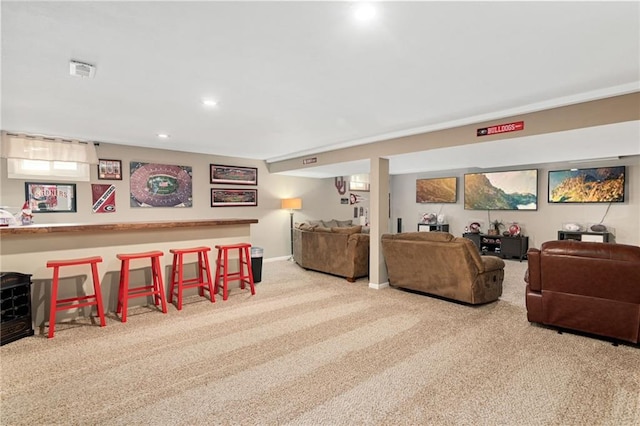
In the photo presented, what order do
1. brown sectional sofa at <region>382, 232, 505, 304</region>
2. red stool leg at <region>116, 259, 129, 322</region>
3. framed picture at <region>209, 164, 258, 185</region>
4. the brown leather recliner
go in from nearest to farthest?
the brown leather recliner
red stool leg at <region>116, 259, 129, 322</region>
brown sectional sofa at <region>382, 232, 505, 304</region>
framed picture at <region>209, 164, 258, 185</region>

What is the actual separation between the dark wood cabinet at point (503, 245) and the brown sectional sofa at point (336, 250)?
3.53 m

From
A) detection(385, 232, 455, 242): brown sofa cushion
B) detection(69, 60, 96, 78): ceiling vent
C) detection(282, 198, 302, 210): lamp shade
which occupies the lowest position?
detection(385, 232, 455, 242): brown sofa cushion

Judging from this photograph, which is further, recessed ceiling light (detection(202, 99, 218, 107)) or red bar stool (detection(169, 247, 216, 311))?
red bar stool (detection(169, 247, 216, 311))

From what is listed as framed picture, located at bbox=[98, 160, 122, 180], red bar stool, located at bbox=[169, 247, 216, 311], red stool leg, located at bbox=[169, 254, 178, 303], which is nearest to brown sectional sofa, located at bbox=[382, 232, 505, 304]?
red bar stool, located at bbox=[169, 247, 216, 311]

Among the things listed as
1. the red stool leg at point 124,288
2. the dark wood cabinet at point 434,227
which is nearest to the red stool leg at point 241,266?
the red stool leg at point 124,288

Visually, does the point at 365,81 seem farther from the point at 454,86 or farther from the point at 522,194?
the point at 522,194

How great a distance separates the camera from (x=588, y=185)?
6.32 m

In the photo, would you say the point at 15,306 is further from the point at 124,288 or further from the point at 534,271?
the point at 534,271

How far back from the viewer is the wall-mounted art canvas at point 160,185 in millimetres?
5594

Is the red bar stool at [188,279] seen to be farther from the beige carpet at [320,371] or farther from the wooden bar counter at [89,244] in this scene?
the beige carpet at [320,371]

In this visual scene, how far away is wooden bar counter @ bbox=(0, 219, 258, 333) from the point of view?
3.32 meters

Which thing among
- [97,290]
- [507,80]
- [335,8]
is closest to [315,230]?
[97,290]

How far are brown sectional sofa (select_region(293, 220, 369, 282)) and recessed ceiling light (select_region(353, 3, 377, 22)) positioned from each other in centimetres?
388

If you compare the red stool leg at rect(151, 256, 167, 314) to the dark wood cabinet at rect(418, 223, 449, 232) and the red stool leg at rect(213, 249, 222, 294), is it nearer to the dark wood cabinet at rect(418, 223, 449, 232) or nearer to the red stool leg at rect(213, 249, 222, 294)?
the red stool leg at rect(213, 249, 222, 294)
